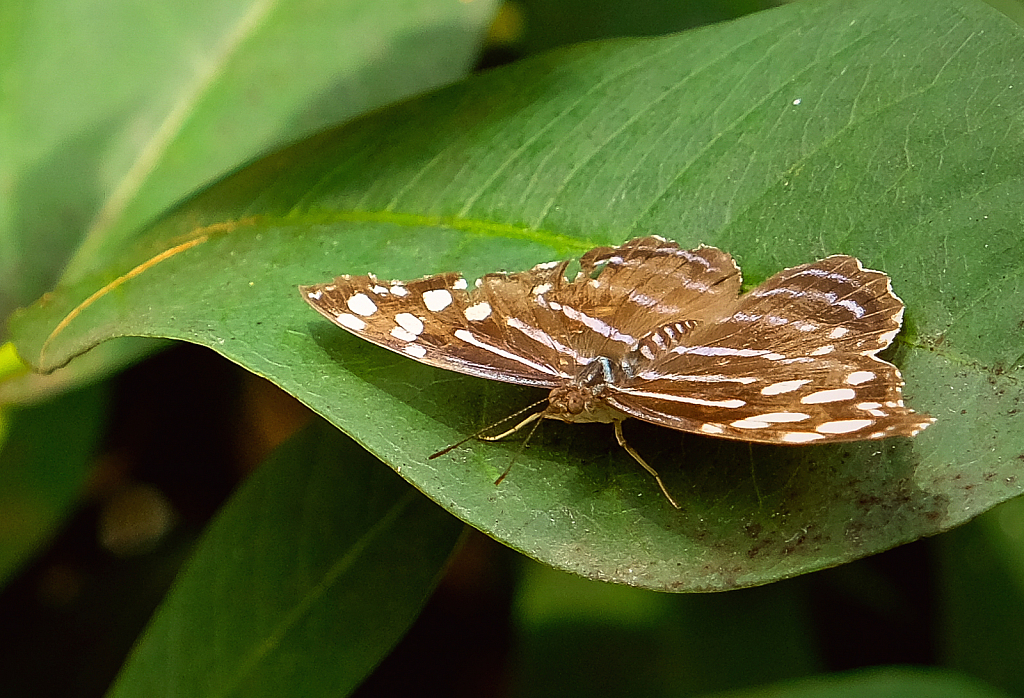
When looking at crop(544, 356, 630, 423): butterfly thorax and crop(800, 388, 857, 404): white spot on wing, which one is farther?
crop(544, 356, 630, 423): butterfly thorax

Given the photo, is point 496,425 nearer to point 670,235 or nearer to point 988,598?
point 670,235

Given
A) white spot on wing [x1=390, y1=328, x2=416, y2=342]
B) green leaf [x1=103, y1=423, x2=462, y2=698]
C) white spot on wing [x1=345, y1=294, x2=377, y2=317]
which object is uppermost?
white spot on wing [x1=345, y1=294, x2=377, y2=317]

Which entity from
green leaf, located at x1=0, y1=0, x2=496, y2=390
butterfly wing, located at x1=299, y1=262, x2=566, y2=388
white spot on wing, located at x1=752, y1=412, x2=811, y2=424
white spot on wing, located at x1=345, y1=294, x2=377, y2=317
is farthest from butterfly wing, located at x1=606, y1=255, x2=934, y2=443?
green leaf, located at x1=0, y1=0, x2=496, y2=390

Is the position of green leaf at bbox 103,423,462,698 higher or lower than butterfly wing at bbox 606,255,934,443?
lower

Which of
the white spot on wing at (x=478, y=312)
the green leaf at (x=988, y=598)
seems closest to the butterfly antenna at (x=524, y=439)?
the white spot on wing at (x=478, y=312)

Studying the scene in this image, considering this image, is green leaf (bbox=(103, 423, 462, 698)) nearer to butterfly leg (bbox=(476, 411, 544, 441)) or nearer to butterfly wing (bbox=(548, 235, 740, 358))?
butterfly leg (bbox=(476, 411, 544, 441))

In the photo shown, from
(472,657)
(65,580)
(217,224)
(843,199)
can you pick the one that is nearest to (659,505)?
(843,199)

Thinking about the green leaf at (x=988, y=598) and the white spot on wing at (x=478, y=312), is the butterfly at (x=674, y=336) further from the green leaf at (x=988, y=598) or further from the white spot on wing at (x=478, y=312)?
the green leaf at (x=988, y=598)

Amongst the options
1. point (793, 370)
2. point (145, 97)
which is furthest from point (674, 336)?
point (145, 97)
